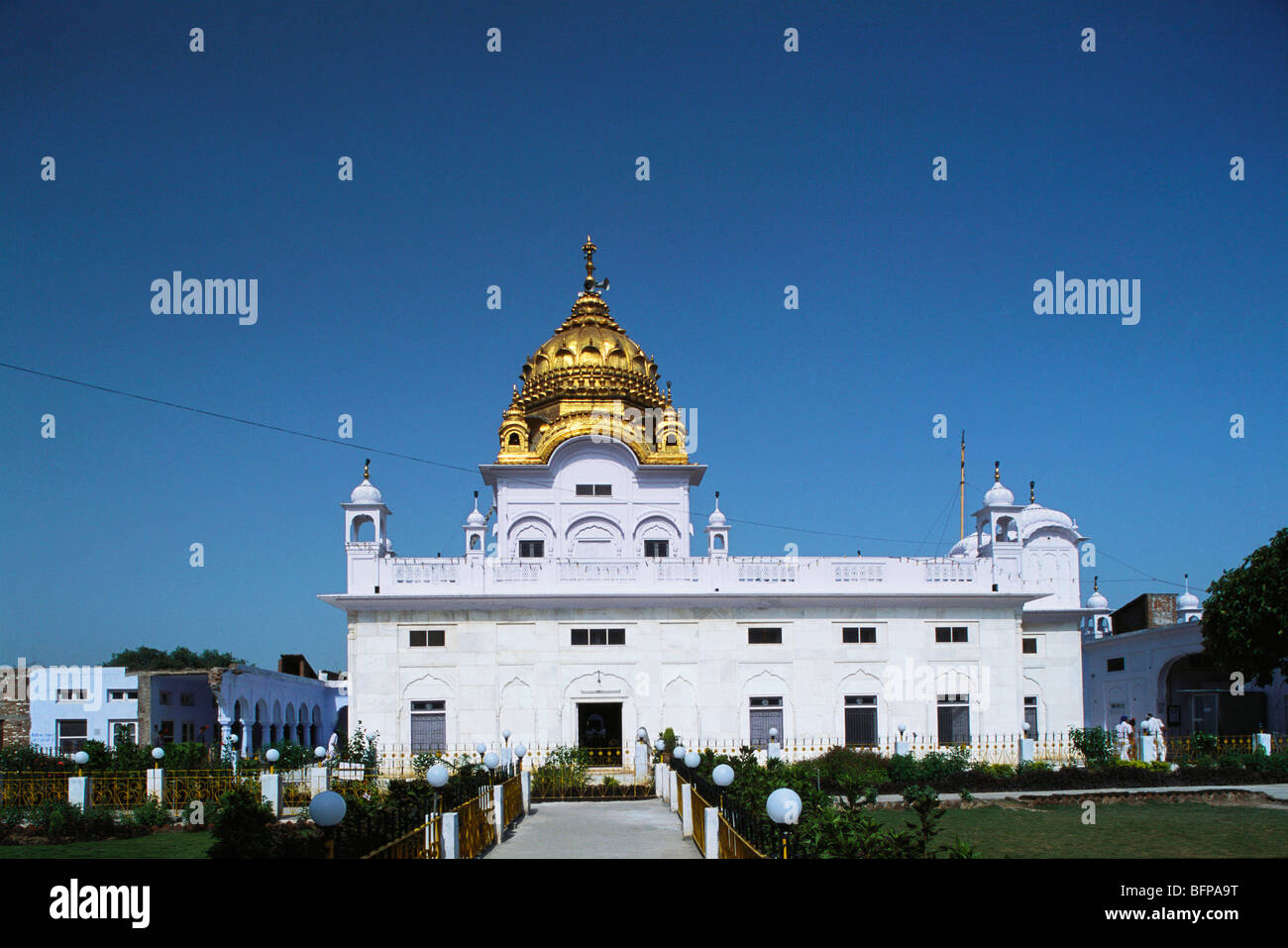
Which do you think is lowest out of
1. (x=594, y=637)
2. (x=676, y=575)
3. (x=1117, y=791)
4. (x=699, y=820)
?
(x=1117, y=791)

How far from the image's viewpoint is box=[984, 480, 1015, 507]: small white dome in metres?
29.2

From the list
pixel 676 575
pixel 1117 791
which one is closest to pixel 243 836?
pixel 1117 791

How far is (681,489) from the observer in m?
32.1

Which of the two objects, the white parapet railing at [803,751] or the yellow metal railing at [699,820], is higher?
the yellow metal railing at [699,820]

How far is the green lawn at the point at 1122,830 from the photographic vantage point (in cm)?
1438

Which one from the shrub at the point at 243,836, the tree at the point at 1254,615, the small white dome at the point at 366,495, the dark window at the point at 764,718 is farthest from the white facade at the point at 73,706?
the tree at the point at 1254,615

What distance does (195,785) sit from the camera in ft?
63.4

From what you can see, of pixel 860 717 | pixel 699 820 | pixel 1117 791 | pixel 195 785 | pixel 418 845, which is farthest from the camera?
pixel 860 717

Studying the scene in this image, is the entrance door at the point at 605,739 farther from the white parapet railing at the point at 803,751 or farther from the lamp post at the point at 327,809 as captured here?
the lamp post at the point at 327,809

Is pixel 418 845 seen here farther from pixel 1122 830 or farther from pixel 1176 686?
pixel 1176 686

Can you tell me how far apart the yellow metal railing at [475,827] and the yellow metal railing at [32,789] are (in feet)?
30.7

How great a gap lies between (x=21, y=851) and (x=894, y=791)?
14696 millimetres

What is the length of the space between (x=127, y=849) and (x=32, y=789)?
4949 mm
